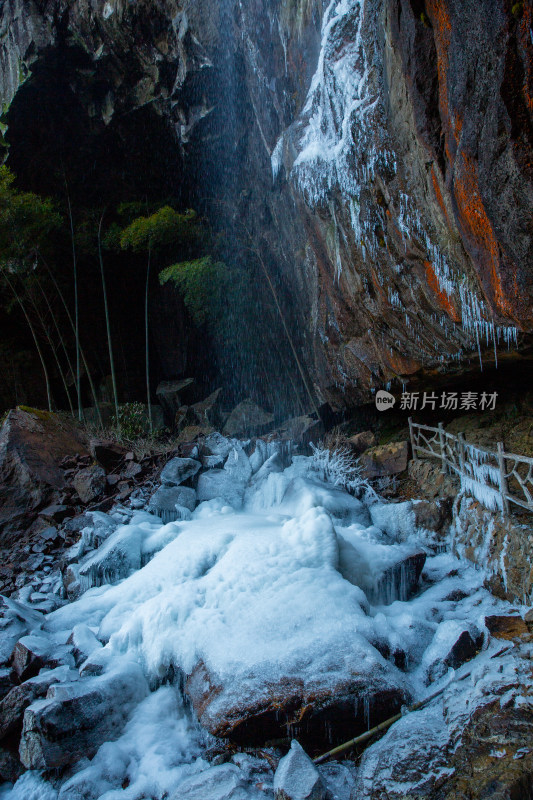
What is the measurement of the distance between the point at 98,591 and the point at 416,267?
4.14 metres

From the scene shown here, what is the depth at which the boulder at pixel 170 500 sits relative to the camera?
5.80 metres

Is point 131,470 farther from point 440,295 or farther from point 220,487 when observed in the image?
point 440,295

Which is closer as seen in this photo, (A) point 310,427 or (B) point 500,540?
(B) point 500,540

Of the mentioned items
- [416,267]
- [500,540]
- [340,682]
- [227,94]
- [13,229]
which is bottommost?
[340,682]

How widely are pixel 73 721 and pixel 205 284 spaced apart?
7.45 meters

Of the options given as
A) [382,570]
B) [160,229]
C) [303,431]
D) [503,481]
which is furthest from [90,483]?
[160,229]

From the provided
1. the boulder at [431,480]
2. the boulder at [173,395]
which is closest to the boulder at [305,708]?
the boulder at [431,480]

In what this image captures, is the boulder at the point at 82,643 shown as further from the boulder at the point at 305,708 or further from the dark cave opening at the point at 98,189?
the dark cave opening at the point at 98,189

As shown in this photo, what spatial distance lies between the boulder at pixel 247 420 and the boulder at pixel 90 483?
3280 millimetres

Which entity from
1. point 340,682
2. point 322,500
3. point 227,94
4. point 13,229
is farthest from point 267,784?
point 227,94

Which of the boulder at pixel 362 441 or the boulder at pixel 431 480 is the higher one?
the boulder at pixel 362 441

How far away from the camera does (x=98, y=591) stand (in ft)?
14.5

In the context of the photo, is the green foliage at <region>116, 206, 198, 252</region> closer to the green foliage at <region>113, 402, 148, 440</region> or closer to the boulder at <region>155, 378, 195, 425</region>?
the green foliage at <region>113, 402, 148, 440</region>

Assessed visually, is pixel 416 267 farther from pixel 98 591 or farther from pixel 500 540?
pixel 98 591
